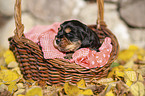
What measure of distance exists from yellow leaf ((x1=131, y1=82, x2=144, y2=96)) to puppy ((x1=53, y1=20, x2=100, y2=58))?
1.50ft

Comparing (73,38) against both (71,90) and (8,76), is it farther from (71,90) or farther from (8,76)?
(8,76)

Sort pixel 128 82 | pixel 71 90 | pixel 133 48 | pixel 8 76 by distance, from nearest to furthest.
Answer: pixel 71 90 → pixel 128 82 → pixel 8 76 → pixel 133 48

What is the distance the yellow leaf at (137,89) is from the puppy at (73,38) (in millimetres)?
458

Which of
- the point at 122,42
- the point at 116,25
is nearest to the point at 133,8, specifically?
the point at 116,25

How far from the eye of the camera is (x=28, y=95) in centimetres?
87

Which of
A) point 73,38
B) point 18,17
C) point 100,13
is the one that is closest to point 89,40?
point 73,38

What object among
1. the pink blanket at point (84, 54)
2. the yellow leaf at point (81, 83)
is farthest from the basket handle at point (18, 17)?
the yellow leaf at point (81, 83)

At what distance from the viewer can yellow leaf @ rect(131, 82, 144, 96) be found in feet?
3.21

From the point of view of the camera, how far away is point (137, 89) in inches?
39.7

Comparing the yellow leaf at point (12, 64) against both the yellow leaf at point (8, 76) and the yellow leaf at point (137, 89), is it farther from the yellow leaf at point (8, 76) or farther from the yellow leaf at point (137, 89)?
the yellow leaf at point (137, 89)

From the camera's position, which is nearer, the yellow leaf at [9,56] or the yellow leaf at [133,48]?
the yellow leaf at [9,56]

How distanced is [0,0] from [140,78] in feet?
8.68

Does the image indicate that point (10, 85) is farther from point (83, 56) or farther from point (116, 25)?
point (116, 25)

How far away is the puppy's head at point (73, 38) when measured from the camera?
1.20m
